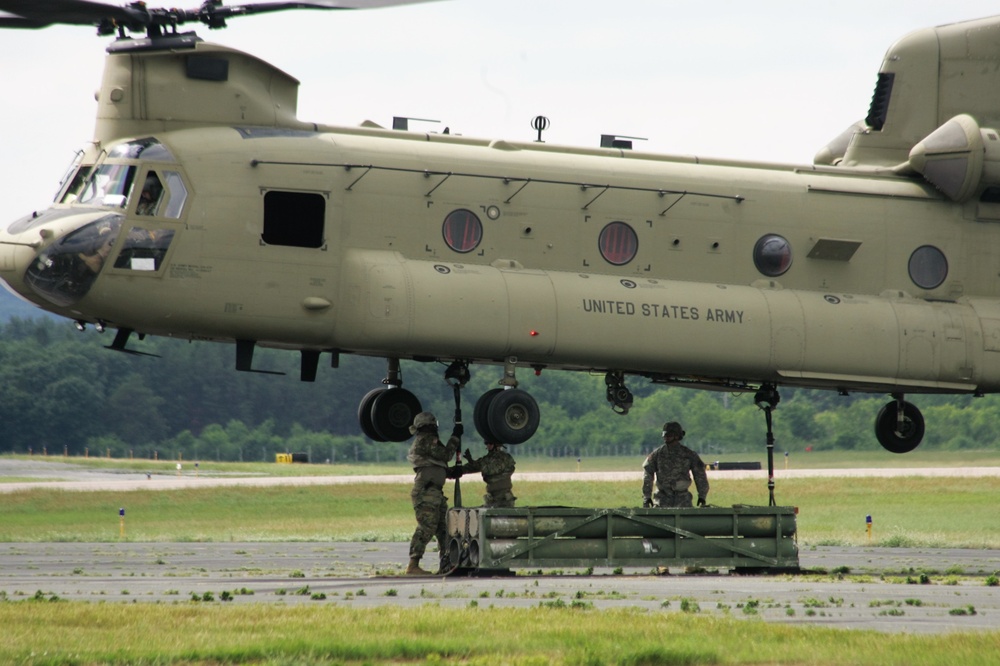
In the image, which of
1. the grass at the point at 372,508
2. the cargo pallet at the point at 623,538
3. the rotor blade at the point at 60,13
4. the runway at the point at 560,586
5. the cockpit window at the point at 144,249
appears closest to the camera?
the runway at the point at 560,586

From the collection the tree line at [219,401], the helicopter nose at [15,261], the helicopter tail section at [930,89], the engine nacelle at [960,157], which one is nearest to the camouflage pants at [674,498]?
the helicopter tail section at [930,89]

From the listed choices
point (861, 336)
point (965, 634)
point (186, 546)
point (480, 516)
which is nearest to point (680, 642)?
point (965, 634)

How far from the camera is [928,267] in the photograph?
22.1 metres

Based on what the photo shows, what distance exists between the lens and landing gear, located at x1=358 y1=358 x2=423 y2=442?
2173 cm

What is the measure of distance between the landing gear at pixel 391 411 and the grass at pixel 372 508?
29.8 feet

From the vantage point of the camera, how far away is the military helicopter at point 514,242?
1845 centimetres

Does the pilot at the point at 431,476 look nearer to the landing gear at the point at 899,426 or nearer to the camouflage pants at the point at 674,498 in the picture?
the camouflage pants at the point at 674,498

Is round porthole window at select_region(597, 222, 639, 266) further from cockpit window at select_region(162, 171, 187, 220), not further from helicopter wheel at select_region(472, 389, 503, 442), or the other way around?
cockpit window at select_region(162, 171, 187, 220)

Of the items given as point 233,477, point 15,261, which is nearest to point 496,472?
point 15,261

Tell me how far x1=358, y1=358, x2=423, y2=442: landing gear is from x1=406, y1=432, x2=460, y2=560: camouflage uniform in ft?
4.96

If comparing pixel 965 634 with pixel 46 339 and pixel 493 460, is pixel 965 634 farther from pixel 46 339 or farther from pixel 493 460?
pixel 46 339

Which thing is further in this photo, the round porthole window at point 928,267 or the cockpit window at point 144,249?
the round porthole window at point 928,267

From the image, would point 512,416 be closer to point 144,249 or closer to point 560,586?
point 560,586

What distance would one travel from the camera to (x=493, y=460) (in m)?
20.1
